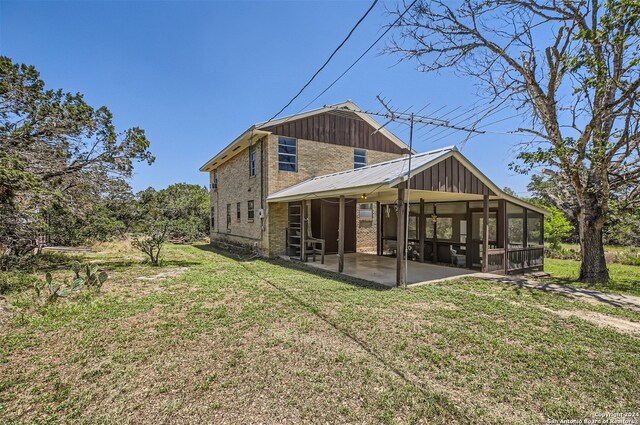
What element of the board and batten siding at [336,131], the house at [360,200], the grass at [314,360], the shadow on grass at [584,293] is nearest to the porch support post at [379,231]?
the house at [360,200]

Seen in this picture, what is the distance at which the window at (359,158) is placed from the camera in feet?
53.8

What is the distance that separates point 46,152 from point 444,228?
43.4 ft

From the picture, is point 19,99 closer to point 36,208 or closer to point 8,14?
point 8,14

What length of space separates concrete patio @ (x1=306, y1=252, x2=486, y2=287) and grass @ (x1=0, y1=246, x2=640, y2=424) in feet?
7.02

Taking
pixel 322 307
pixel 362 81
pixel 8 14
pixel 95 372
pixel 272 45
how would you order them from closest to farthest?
pixel 95 372, pixel 322 307, pixel 8 14, pixel 362 81, pixel 272 45

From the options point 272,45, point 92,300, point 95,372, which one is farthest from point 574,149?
point 92,300

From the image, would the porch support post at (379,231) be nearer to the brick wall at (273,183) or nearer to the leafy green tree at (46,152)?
the brick wall at (273,183)

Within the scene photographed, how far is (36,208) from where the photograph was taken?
8336 millimetres

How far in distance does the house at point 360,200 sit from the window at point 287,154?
0.05m

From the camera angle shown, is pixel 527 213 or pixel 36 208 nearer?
pixel 36 208

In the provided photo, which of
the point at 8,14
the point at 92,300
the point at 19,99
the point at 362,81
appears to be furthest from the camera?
the point at 362,81

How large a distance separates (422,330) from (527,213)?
9.33 meters

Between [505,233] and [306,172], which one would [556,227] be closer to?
[505,233]

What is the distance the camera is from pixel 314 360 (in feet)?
12.4
